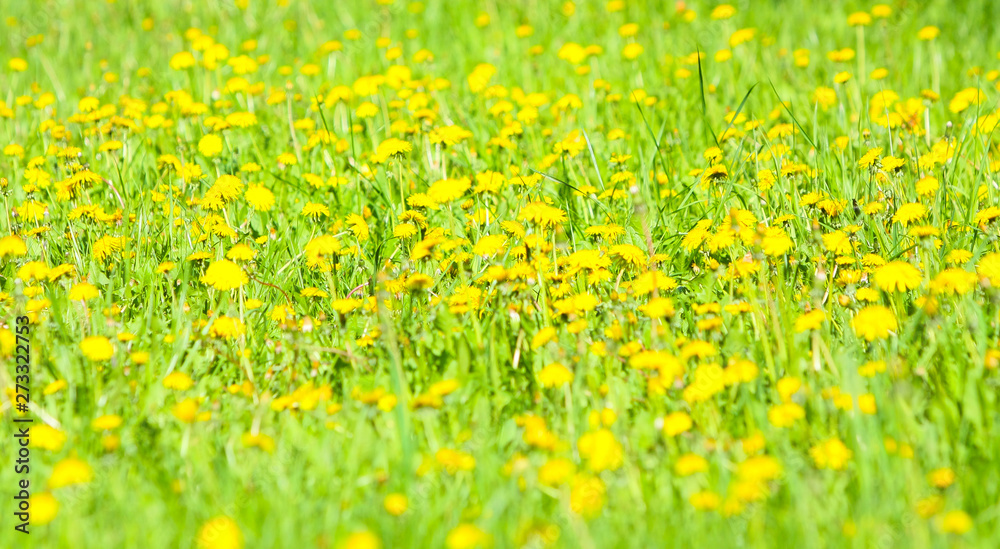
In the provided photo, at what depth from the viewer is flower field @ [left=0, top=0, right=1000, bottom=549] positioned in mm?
1827

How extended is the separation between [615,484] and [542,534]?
0.23 meters

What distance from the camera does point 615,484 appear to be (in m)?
1.87

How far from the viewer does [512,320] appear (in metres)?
2.56

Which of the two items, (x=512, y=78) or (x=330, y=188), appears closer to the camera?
(x=330, y=188)

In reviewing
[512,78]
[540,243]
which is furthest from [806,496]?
[512,78]

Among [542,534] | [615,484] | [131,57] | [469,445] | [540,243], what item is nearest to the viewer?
[542,534]

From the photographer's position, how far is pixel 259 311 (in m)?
2.91

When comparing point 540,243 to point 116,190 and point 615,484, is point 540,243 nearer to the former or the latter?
point 615,484

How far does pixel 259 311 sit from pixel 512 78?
265 cm

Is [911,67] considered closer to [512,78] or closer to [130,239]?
[512,78]

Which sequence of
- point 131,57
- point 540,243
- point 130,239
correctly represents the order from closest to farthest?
1. point 540,243
2. point 130,239
3. point 131,57

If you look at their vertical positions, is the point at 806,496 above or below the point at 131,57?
below

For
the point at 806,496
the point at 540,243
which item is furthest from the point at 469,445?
the point at 540,243

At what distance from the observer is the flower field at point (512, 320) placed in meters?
1.83
